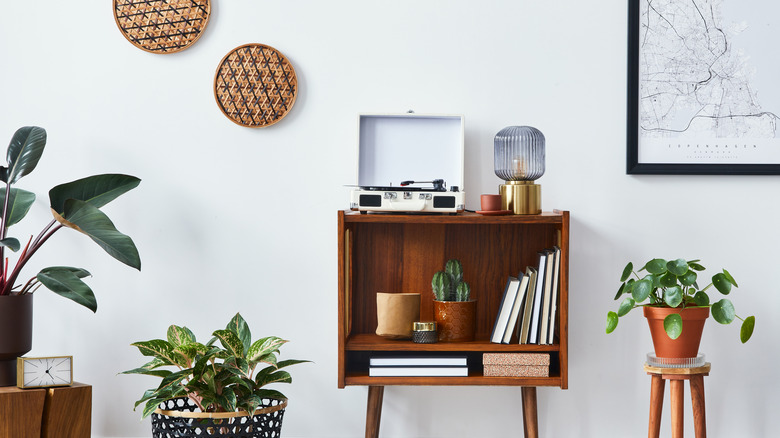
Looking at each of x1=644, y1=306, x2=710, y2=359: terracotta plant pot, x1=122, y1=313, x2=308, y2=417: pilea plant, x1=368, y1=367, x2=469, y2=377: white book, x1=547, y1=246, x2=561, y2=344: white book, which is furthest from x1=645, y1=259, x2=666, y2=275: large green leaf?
x1=122, y1=313, x2=308, y2=417: pilea plant

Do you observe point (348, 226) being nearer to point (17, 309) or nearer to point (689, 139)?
point (17, 309)

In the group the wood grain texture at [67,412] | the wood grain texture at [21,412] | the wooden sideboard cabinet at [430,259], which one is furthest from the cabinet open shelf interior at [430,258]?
the wood grain texture at [21,412]

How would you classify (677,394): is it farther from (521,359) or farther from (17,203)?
(17,203)

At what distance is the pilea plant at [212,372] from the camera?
188 cm

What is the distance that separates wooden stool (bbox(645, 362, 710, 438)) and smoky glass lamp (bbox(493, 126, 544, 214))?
2.00 ft

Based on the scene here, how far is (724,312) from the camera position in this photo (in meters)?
1.98

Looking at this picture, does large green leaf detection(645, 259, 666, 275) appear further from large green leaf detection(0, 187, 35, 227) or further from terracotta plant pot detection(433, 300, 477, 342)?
large green leaf detection(0, 187, 35, 227)

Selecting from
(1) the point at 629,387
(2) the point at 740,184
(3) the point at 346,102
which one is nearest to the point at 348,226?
(3) the point at 346,102

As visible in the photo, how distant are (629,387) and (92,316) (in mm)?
1884

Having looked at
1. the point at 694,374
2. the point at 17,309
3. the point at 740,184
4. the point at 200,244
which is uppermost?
the point at 740,184

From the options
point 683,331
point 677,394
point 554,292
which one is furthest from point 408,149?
point 677,394

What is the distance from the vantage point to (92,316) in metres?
2.40

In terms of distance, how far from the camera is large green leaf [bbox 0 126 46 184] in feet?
7.04

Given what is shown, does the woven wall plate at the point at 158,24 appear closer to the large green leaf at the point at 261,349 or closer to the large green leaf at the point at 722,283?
the large green leaf at the point at 261,349
